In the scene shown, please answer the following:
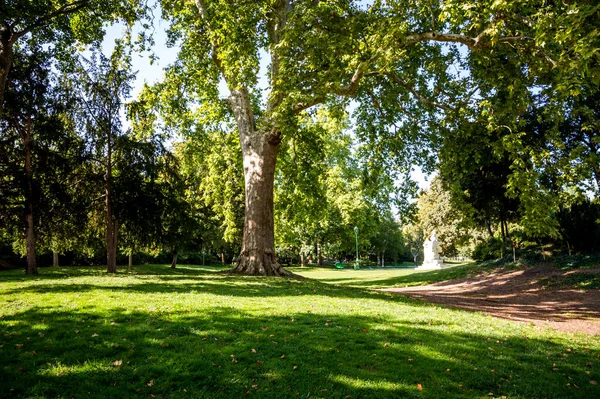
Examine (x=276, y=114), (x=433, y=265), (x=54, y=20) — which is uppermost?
(x=54, y=20)

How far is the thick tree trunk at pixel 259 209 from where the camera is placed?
1520 centimetres

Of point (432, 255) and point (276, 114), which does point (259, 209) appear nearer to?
point (276, 114)

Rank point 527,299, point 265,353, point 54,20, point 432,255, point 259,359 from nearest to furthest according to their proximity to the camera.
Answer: point 259,359 → point 265,353 → point 54,20 → point 527,299 → point 432,255

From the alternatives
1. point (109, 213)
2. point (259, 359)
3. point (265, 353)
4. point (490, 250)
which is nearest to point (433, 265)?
point (490, 250)

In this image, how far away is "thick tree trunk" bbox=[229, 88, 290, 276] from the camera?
49.9 ft

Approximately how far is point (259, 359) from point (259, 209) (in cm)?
1030

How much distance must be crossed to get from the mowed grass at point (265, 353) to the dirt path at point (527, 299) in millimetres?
2363

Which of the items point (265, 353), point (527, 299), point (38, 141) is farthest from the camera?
point (38, 141)

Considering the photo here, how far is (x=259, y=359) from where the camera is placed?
5.25 meters

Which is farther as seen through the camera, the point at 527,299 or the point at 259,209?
the point at 259,209

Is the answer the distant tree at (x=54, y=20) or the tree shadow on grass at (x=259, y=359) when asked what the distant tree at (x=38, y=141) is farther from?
the tree shadow on grass at (x=259, y=359)

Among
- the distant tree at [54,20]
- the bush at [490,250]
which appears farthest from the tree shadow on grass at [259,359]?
the bush at [490,250]

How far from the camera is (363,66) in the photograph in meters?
9.31

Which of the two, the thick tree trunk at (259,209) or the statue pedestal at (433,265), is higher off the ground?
the thick tree trunk at (259,209)
